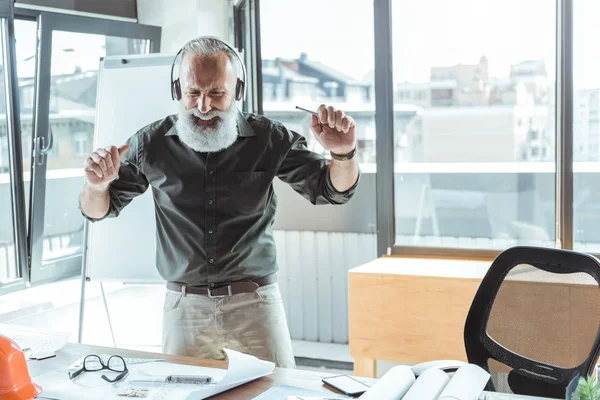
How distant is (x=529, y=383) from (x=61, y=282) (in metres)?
2.89

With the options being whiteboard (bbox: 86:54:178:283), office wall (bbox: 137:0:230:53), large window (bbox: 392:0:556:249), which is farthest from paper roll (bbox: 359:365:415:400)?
office wall (bbox: 137:0:230:53)

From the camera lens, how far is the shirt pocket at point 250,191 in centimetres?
216

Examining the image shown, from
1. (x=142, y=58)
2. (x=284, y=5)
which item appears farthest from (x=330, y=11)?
(x=142, y=58)

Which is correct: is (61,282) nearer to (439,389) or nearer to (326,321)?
(326,321)

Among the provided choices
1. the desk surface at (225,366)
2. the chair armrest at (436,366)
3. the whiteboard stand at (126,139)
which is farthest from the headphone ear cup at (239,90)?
the whiteboard stand at (126,139)

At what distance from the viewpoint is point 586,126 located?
352 cm

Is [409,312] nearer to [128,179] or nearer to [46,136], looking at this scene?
[128,179]

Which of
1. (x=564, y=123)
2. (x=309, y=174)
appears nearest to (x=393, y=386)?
(x=309, y=174)

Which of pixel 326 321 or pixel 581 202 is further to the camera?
pixel 326 321

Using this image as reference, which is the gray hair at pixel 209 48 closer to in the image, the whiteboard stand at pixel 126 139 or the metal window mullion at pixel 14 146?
the whiteboard stand at pixel 126 139

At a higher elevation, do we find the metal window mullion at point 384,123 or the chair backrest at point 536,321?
the metal window mullion at point 384,123

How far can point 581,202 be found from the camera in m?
3.55

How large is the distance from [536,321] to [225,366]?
2.86 ft

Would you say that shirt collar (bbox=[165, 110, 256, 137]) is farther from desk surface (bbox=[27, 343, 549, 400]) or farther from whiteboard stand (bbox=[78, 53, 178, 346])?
whiteboard stand (bbox=[78, 53, 178, 346])
